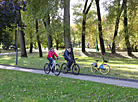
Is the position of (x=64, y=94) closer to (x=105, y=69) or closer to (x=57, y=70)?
(x=57, y=70)

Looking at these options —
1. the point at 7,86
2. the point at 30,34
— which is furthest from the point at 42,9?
the point at 30,34

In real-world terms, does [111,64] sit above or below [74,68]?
below

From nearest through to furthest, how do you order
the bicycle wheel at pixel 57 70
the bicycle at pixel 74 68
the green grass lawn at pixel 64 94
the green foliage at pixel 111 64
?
the green grass lawn at pixel 64 94, the bicycle wheel at pixel 57 70, the bicycle at pixel 74 68, the green foliage at pixel 111 64

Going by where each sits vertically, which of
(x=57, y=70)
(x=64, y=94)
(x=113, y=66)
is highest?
(x=57, y=70)

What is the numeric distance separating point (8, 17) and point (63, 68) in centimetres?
492

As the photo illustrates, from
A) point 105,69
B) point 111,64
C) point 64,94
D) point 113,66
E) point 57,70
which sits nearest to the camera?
point 64,94

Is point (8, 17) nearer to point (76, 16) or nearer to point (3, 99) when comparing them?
point (3, 99)

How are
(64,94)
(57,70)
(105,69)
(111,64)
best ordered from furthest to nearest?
1. (111,64)
2. (105,69)
3. (57,70)
4. (64,94)

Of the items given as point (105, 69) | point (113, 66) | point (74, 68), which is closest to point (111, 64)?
point (113, 66)

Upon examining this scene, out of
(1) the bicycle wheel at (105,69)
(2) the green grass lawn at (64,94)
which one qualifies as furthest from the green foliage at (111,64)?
(2) the green grass lawn at (64,94)

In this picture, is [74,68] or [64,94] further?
[74,68]

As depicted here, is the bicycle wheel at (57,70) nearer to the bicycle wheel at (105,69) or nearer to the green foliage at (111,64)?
the green foliage at (111,64)

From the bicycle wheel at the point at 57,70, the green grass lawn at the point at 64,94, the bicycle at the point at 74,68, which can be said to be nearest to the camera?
the green grass lawn at the point at 64,94

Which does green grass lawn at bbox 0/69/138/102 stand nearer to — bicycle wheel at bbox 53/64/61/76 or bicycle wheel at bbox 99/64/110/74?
bicycle wheel at bbox 53/64/61/76
